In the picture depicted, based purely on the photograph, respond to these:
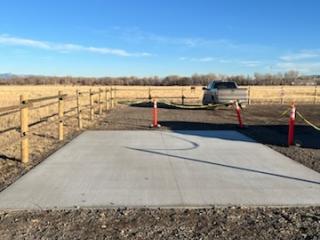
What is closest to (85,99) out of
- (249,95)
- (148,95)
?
(148,95)

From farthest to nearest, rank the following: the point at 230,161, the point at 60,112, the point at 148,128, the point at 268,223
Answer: the point at 148,128, the point at 60,112, the point at 230,161, the point at 268,223

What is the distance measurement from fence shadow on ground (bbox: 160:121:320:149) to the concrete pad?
Result: 1.38 m

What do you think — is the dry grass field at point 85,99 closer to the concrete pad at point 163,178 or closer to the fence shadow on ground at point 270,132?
the concrete pad at point 163,178

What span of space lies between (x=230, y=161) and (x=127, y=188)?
3088 millimetres

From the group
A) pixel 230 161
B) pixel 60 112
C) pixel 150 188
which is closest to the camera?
pixel 150 188

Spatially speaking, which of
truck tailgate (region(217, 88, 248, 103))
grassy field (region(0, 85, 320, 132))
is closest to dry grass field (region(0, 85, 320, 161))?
grassy field (region(0, 85, 320, 132))

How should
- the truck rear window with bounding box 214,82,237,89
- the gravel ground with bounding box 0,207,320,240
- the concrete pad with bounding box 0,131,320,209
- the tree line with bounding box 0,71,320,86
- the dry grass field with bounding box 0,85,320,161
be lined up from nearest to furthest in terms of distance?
the gravel ground with bounding box 0,207,320,240 < the concrete pad with bounding box 0,131,320,209 < the dry grass field with bounding box 0,85,320,161 < the truck rear window with bounding box 214,82,237,89 < the tree line with bounding box 0,71,320,86

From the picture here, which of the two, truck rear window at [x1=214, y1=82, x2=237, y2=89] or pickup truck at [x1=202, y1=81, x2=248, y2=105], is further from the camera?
truck rear window at [x1=214, y1=82, x2=237, y2=89]

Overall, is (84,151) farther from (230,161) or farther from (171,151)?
(230,161)

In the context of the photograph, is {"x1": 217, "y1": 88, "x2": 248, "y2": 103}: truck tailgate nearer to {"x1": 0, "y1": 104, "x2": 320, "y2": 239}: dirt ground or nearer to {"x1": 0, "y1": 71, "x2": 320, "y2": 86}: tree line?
{"x1": 0, "y1": 104, "x2": 320, "y2": 239}: dirt ground

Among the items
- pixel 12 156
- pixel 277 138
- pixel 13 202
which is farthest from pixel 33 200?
pixel 277 138

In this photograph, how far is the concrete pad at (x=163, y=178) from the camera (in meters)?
6.78

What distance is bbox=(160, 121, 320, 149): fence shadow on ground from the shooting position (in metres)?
13.2

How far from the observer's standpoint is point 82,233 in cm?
541
